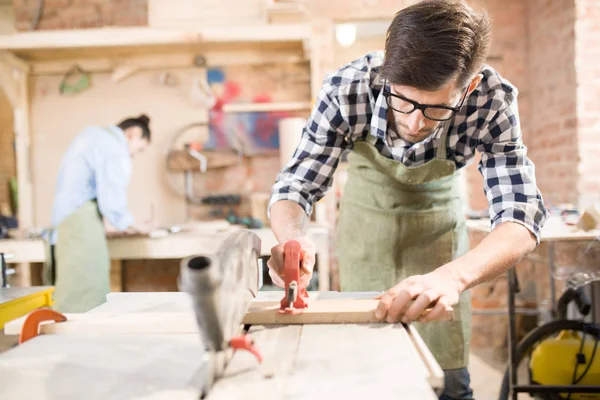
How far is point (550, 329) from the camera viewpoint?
7.91ft

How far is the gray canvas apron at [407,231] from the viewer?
1581mm

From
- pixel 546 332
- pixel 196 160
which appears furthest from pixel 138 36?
pixel 546 332

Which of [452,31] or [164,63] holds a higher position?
[164,63]

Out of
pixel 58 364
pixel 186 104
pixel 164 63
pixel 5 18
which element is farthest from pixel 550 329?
pixel 5 18

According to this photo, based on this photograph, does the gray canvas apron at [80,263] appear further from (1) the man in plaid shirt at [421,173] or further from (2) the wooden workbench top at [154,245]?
(1) the man in plaid shirt at [421,173]

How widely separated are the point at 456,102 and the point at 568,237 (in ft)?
4.15

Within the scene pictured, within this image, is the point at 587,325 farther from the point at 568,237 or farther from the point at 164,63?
the point at 164,63

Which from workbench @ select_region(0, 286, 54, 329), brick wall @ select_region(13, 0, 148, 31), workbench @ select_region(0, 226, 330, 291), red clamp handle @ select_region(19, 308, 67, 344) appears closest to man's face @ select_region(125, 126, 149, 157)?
workbench @ select_region(0, 226, 330, 291)

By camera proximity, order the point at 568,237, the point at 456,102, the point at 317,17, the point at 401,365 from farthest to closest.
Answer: the point at 317,17
the point at 568,237
the point at 456,102
the point at 401,365

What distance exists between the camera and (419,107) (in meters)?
1.19

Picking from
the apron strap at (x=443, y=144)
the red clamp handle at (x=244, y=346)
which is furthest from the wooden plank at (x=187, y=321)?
the apron strap at (x=443, y=144)

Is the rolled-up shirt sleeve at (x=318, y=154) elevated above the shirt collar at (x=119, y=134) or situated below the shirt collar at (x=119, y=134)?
below

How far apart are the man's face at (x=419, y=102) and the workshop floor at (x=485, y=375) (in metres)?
1.94

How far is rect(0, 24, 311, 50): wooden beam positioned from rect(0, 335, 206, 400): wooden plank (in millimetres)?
2970
